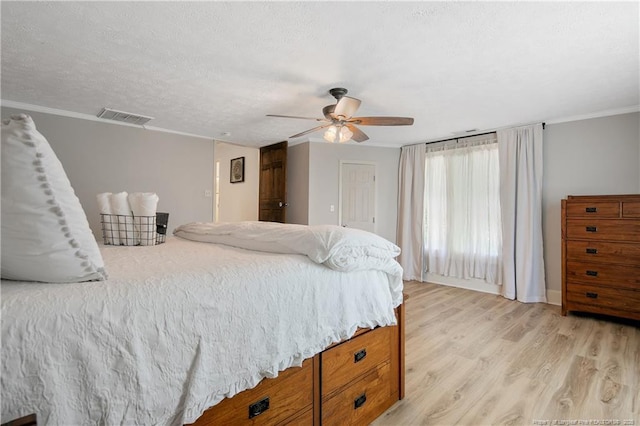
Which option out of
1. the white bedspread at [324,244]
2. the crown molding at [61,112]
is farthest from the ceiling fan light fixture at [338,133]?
the crown molding at [61,112]

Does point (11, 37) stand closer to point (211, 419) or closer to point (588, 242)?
point (211, 419)

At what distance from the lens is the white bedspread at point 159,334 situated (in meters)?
0.66

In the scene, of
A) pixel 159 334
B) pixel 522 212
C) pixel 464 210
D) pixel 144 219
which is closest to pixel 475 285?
pixel 464 210

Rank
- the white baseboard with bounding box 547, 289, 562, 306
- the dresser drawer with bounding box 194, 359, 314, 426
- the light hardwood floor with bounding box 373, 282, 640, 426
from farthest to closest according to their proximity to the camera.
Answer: the white baseboard with bounding box 547, 289, 562, 306, the light hardwood floor with bounding box 373, 282, 640, 426, the dresser drawer with bounding box 194, 359, 314, 426

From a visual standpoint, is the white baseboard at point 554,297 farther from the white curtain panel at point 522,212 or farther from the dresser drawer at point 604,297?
the dresser drawer at point 604,297

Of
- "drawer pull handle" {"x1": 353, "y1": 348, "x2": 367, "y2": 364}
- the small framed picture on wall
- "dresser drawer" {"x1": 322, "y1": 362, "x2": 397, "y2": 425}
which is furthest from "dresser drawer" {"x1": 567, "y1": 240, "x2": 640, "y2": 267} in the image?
the small framed picture on wall

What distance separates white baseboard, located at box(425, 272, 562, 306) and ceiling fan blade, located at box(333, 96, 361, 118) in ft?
11.0

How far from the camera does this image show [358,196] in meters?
5.31

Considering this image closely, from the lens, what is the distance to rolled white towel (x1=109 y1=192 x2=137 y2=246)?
6.19 feet

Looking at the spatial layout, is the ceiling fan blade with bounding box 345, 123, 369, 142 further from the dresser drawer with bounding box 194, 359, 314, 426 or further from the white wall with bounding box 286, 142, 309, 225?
the dresser drawer with bounding box 194, 359, 314, 426

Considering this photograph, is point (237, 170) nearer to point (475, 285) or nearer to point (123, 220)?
point (123, 220)

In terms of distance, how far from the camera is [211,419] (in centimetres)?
101

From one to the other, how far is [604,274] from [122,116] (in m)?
5.74

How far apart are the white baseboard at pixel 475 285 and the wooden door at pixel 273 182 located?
2686mm
